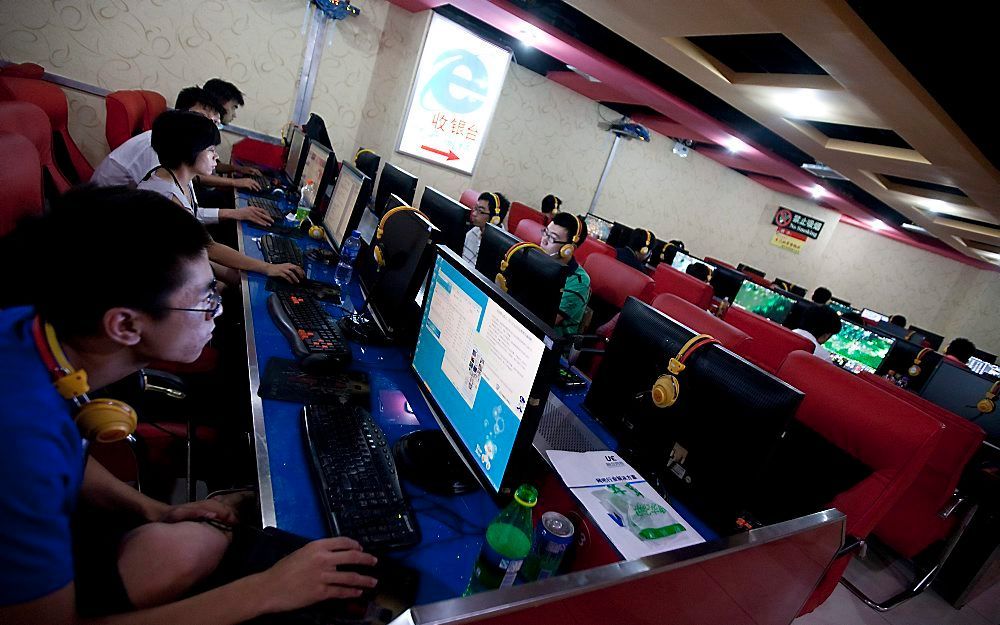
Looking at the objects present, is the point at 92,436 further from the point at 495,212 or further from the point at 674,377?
the point at 495,212

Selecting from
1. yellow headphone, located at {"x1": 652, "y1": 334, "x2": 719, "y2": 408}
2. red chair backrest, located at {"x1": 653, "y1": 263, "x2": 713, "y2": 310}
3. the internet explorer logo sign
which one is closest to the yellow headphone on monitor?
yellow headphone, located at {"x1": 652, "y1": 334, "x2": 719, "y2": 408}

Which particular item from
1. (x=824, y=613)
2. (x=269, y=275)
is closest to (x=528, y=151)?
(x=269, y=275)

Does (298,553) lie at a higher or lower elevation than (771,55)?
lower

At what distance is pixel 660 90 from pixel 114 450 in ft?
18.5

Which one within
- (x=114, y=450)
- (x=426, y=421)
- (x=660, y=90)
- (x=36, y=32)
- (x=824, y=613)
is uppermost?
(x=660, y=90)

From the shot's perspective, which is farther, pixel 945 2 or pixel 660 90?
pixel 660 90

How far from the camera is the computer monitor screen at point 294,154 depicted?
3.67m

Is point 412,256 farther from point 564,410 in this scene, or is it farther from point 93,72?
point 93,72

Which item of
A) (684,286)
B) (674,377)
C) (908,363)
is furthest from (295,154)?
(908,363)

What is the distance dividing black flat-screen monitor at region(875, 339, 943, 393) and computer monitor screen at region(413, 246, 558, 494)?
4550 mm

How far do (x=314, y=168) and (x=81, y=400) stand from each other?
8.72 feet

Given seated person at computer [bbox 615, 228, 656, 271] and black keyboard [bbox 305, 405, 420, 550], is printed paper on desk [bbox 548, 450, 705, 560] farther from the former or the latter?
seated person at computer [bbox 615, 228, 656, 271]

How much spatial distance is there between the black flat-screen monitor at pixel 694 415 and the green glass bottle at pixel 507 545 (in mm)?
507

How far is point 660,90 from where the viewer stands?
5.10 meters
